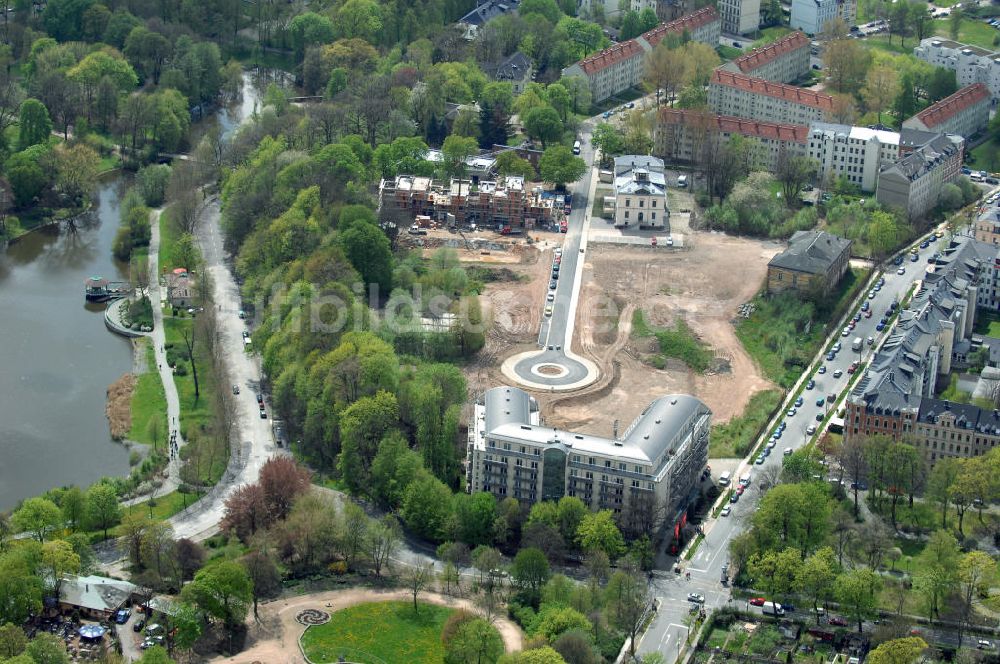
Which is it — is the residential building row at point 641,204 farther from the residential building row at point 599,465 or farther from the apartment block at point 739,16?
the apartment block at point 739,16

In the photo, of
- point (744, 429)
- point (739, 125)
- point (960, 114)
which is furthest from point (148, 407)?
point (960, 114)

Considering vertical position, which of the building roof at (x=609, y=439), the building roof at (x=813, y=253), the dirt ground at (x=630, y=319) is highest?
the building roof at (x=609, y=439)

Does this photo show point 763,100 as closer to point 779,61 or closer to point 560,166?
point 779,61

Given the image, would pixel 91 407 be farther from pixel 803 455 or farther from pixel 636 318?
pixel 803 455

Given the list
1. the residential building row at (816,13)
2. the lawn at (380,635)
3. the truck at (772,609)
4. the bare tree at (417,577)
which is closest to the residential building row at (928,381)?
the truck at (772,609)

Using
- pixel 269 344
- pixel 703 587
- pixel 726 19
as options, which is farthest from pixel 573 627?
pixel 726 19

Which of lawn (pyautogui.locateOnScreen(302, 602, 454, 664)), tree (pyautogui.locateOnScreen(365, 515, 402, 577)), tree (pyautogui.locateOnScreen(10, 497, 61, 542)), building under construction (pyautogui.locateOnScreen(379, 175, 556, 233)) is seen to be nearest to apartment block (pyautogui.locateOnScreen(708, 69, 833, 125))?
building under construction (pyautogui.locateOnScreen(379, 175, 556, 233))
